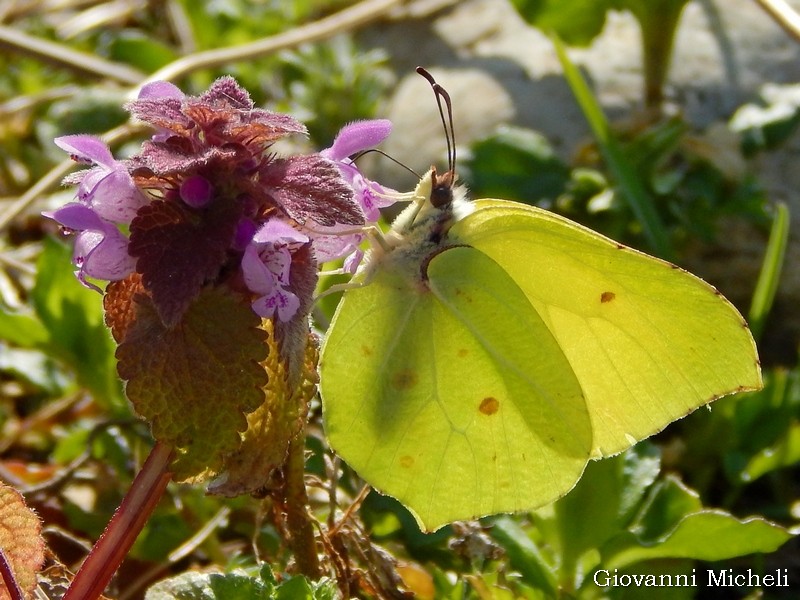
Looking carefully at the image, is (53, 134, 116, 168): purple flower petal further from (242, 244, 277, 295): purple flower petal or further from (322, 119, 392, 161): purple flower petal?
(322, 119, 392, 161): purple flower petal

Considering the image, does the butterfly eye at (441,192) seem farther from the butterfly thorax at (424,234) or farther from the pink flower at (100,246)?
the pink flower at (100,246)

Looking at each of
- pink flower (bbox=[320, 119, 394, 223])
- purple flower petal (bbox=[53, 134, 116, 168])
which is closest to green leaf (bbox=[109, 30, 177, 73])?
pink flower (bbox=[320, 119, 394, 223])

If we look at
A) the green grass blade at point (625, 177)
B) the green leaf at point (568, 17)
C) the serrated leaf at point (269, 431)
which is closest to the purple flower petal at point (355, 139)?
the serrated leaf at point (269, 431)

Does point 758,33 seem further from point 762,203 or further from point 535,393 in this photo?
point 535,393

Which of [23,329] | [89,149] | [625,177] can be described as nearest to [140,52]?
[23,329]

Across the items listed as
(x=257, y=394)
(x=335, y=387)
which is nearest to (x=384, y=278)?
(x=335, y=387)

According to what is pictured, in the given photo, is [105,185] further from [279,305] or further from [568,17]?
[568,17]
